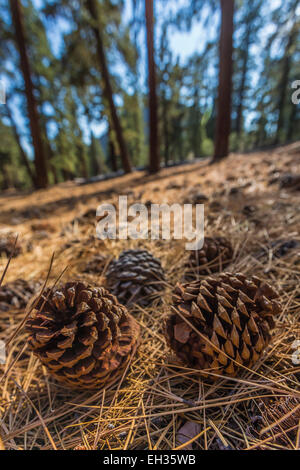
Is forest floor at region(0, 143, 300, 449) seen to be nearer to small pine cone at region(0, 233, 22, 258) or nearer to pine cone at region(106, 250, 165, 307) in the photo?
pine cone at region(106, 250, 165, 307)

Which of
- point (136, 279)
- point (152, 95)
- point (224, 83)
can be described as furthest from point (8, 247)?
point (224, 83)

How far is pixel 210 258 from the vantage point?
1127 millimetres

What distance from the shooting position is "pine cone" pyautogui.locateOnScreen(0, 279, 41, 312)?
1.08m

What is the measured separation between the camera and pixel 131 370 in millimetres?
728

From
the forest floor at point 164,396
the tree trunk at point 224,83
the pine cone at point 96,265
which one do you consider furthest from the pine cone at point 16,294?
the tree trunk at point 224,83

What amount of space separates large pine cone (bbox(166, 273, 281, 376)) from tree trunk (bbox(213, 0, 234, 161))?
462 cm

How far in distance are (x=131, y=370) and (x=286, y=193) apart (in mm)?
1962

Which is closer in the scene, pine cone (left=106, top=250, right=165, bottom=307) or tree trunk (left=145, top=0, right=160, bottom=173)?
pine cone (left=106, top=250, right=165, bottom=307)

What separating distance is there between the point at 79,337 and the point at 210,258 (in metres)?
0.75

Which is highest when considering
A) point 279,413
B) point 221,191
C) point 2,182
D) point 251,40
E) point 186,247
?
point 251,40

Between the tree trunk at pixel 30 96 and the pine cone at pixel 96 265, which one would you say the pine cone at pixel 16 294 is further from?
the tree trunk at pixel 30 96

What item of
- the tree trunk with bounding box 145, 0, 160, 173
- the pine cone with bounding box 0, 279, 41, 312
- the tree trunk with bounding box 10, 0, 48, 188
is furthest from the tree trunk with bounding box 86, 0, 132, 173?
the pine cone with bounding box 0, 279, 41, 312
